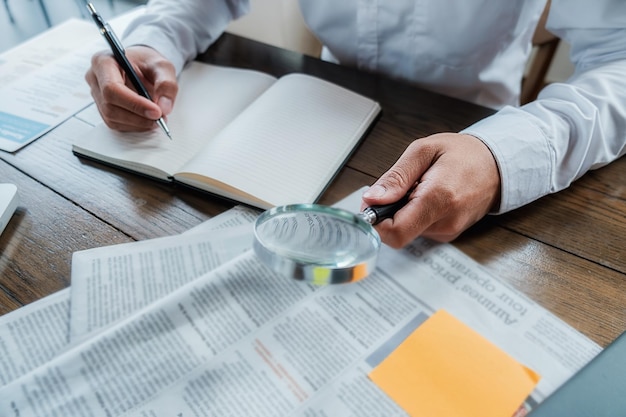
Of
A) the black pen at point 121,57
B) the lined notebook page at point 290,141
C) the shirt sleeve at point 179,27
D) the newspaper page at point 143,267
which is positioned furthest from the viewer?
the shirt sleeve at point 179,27

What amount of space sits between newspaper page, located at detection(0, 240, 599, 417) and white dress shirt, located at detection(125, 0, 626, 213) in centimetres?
16

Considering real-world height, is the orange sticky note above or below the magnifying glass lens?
below

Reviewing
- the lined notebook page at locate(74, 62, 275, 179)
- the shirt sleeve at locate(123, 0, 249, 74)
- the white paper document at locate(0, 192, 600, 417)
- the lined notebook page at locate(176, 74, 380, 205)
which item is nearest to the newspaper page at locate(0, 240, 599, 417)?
the white paper document at locate(0, 192, 600, 417)

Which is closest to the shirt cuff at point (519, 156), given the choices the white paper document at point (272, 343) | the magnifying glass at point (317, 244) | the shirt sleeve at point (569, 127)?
the shirt sleeve at point (569, 127)

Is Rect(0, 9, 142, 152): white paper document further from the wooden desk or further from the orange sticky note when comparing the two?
the orange sticky note

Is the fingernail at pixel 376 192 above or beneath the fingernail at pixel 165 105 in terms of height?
beneath

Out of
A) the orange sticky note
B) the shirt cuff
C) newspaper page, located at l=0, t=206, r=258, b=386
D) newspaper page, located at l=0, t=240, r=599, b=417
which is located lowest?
the orange sticky note

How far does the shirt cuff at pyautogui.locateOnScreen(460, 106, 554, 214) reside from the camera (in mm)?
587

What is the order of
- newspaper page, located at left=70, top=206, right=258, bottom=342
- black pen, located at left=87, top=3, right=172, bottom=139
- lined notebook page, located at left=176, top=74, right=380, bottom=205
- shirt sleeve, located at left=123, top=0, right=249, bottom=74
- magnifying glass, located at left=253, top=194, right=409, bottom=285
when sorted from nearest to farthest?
magnifying glass, located at left=253, top=194, right=409, bottom=285 → newspaper page, located at left=70, top=206, right=258, bottom=342 → lined notebook page, located at left=176, top=74, right=380, bottom=205 → black pen, located at left=87, top=3, right=172, bottom=139 → shirt sleeve, located at left=123, top=0, right=249, bottom=74

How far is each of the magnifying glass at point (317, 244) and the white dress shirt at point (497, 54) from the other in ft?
0.82

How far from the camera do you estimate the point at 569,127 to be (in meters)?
0.62

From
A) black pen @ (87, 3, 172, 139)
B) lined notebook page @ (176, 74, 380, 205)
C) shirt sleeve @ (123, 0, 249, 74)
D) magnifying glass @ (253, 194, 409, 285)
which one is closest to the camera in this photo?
magnifying glass @ (253, 194, 409, 285)

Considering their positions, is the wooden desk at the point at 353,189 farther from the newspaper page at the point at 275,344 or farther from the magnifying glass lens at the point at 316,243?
the magnifying glass lens at the point at 316,243

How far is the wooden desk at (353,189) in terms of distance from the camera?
0.53 metres
